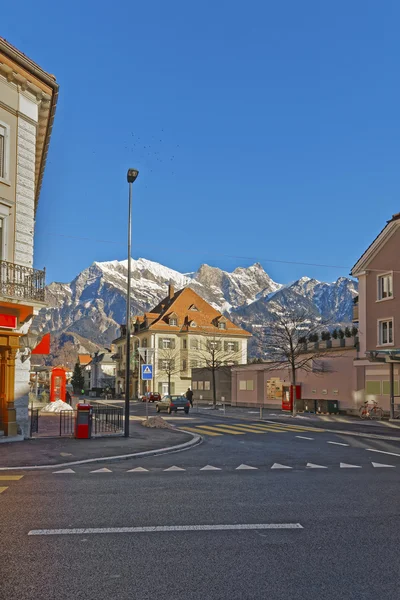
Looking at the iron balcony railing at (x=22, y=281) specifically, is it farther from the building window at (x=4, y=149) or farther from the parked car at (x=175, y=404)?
the parked car at (x=175, y=404)

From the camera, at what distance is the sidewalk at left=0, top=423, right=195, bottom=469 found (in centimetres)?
1482

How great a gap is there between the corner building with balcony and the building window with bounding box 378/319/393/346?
85.8 ft

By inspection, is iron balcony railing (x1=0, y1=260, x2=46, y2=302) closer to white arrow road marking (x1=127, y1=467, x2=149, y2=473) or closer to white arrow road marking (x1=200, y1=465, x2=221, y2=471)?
white arrow road marking (x1=127, y1=467, x2=149, y2=473)

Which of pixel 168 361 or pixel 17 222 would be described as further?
pixel 168 361

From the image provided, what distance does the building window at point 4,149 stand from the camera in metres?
19.9

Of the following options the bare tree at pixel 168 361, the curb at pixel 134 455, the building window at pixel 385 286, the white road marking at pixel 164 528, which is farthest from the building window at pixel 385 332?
the bare tree at pixel 168 361

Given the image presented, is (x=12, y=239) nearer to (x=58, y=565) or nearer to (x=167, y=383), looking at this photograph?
(x=58, y=565)

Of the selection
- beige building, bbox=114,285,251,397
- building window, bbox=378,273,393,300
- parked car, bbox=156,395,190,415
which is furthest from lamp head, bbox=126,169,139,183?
beige building, bbox=114,285,251,397

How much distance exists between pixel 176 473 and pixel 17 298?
8118mm

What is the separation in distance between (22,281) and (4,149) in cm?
478

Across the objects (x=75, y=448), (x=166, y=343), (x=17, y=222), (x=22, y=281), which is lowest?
(x=75, y=448)

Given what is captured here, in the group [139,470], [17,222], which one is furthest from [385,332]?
[139,470]

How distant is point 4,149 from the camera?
20.0m

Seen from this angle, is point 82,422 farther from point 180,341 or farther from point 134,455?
point 180,341
